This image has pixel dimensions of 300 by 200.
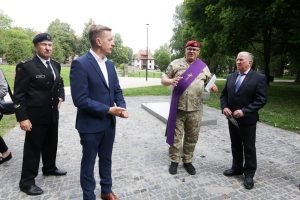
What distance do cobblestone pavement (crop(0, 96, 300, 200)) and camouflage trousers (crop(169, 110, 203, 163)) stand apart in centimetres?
34

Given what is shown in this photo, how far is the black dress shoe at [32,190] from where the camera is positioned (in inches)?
159

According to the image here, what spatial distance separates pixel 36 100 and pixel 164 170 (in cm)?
251

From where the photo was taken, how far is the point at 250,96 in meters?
4.37

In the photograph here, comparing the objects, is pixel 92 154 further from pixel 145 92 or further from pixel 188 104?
pixel 145 92


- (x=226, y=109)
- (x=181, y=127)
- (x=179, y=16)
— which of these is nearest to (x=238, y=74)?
(x=226, y=109)

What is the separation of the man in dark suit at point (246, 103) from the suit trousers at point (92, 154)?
204 centimetres

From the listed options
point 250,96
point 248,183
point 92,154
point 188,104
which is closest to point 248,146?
point 248,183

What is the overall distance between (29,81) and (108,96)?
1.29 meters

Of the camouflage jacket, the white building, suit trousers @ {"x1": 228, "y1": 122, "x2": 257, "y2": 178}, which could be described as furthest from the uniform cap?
the white building

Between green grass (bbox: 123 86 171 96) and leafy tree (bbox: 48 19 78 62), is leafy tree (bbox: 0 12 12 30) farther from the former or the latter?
green grass (bbox: 123 86 171 96)

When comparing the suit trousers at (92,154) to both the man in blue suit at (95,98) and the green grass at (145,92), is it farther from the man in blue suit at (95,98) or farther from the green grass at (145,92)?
the green grass at (145,92)

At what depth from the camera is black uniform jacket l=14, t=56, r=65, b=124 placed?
151 inches

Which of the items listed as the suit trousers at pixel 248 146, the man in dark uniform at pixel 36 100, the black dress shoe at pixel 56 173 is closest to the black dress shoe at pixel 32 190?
the man in dark uniform at pixel 36 100

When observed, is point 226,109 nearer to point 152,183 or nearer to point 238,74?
point 238,74
